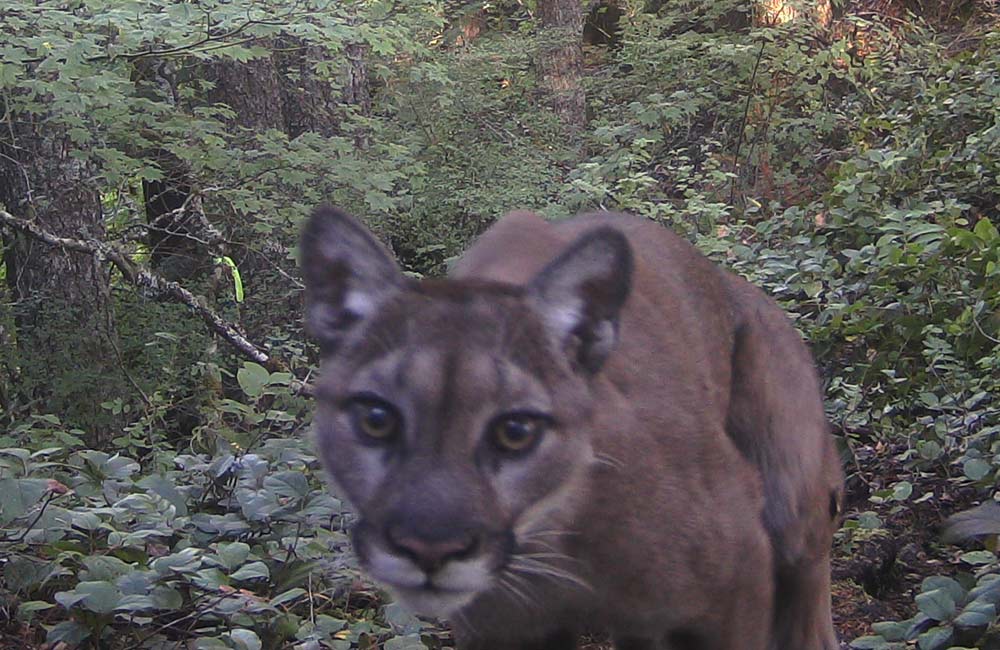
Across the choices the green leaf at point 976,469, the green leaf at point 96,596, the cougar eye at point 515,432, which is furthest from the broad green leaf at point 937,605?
the green leaf at point 96,596

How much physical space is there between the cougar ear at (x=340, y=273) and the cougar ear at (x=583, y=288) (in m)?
0.44

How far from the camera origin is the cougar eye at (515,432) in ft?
10.6

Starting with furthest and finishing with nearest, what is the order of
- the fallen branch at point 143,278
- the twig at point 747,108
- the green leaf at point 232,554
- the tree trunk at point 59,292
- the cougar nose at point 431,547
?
the twig at point 747,108
the tree trunk at point 59,292
the fallen branch at point 143,278
the green leaf at point 232,554
the cougar nose at point 431,547

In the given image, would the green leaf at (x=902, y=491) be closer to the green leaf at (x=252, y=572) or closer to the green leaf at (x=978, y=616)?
the green leaf at (x=978, y=616)

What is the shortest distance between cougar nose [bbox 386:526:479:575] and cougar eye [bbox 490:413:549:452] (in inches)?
11.8

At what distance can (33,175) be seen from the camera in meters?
10.7

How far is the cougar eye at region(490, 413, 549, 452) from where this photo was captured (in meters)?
3.24

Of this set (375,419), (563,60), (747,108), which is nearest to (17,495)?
(375,419)

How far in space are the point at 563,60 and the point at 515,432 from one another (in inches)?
546

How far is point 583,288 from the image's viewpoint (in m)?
3.54

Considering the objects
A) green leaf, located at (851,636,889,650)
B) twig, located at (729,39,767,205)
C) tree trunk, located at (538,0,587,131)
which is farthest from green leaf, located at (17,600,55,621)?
tree trunk, located at (538,0,587,131)

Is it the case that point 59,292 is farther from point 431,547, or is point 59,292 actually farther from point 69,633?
point 431,547

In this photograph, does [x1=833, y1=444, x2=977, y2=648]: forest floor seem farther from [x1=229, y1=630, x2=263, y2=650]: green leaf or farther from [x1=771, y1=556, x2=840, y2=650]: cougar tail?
[x1=229, y1=630, x2=263, y2=650]: green leaf

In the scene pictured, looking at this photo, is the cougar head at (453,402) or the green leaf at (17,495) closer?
the cougar head at (453,402)
